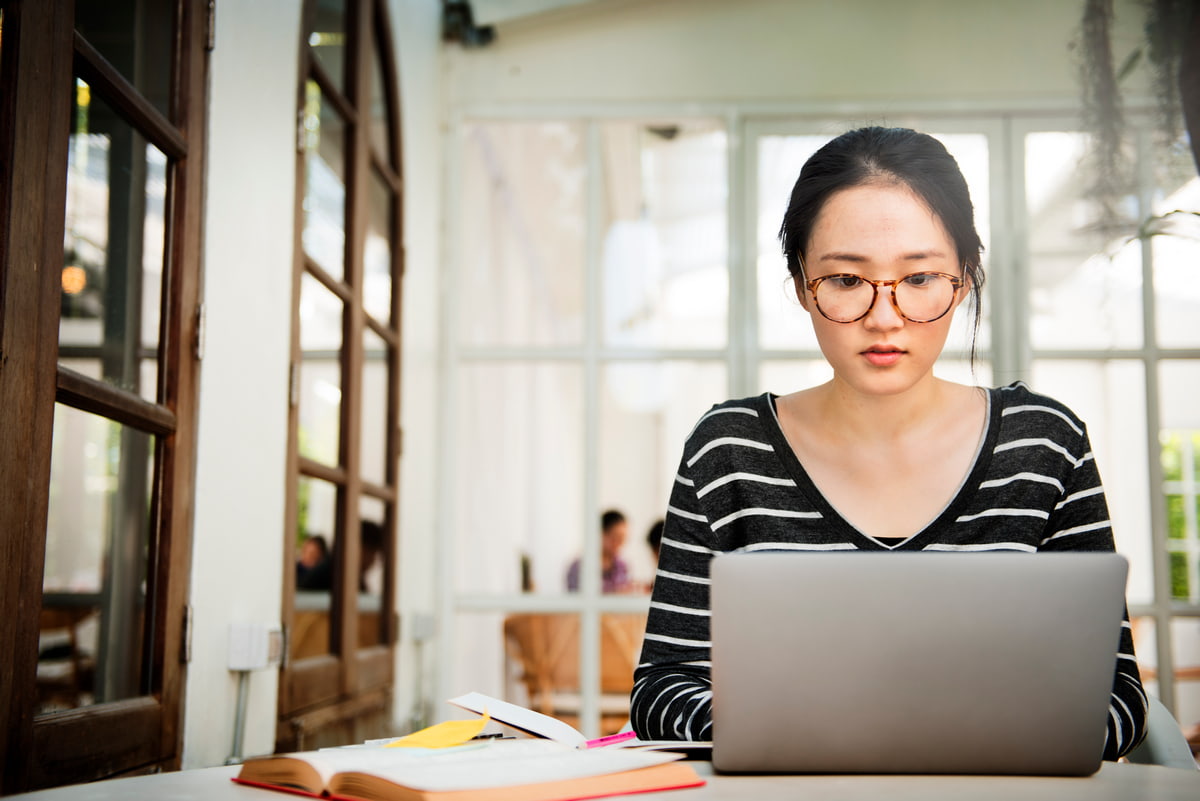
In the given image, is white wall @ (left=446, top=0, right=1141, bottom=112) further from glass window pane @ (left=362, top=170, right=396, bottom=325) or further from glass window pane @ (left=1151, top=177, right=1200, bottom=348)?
glass window pane @ (left=362, top=170, right=396, bottom=325)

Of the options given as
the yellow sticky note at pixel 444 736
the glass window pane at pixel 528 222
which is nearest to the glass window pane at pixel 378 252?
the glass window pane at pixel 528 222

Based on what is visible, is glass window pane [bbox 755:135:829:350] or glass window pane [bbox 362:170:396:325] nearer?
glass window pane [bbox 362:170:396:325]

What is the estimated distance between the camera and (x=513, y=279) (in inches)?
162

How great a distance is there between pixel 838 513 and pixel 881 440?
124 millimetres

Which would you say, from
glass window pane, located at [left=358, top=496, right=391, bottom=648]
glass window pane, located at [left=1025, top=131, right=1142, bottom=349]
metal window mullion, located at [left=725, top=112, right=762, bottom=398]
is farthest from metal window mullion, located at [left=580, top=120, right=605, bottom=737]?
glass window pane, located at [left=1025, top=131, right=1142, bottom=349]

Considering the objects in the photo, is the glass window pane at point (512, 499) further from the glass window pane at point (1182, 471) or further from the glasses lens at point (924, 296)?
the glasses lens at point (924, 296)

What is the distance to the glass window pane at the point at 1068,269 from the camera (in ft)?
12.2

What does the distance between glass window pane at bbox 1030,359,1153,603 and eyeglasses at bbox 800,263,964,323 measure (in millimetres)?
2470

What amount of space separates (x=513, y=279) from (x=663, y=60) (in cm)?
90

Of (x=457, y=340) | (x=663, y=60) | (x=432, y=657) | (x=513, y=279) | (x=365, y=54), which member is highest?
(x=663, y=60)

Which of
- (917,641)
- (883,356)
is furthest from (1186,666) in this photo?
(917,641)

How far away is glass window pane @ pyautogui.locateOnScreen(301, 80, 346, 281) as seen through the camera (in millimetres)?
2658

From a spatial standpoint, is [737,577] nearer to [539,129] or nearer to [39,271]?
[39,271]

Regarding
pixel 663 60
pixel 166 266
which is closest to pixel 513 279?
pixel 663 60
